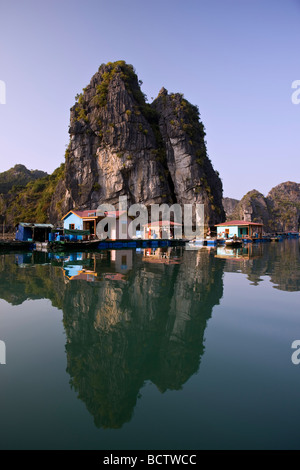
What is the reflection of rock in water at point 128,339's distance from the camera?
14.1 feet

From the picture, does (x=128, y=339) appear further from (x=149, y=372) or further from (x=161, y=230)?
(x=161, y=230)

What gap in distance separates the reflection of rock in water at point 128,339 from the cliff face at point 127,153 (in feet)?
156

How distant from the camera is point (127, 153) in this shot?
5725cm

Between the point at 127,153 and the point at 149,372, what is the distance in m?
56.1

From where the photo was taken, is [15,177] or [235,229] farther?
[15,177]

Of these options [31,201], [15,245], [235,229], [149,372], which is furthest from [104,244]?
[31,201]

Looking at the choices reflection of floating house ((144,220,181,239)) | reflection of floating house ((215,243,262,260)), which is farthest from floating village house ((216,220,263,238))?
reflection of floating house ((215,243,262,260))

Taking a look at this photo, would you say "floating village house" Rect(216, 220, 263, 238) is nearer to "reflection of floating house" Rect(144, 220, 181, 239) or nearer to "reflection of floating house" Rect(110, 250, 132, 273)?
"reflection of floating house" Rect(144, 220, 181, 239)

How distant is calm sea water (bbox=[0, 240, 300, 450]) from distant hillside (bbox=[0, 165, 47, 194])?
9388 centimetres

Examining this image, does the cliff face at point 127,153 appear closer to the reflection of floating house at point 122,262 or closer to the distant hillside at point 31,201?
the distant hillside at point 31,201

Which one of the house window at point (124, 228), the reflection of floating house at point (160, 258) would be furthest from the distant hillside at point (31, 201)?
the reflection of floating house at point (160, 258)

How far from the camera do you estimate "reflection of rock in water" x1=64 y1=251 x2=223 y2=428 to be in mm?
4297

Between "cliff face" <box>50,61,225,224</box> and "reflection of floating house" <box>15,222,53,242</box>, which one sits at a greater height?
"cliff face" <box>50,61,225,224</box>
